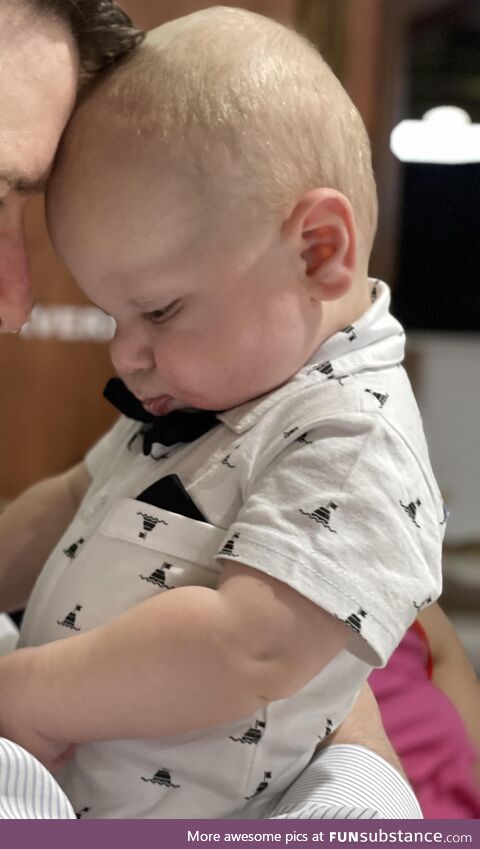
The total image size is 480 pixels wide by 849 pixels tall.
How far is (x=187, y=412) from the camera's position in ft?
2.19

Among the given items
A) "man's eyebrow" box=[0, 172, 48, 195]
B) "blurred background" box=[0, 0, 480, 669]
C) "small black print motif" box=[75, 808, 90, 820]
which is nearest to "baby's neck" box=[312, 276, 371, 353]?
"man's eyebrow" box=[0, 172, 48, 195]

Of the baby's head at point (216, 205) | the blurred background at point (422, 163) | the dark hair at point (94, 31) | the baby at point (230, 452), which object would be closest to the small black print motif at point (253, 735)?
the baby at point (230, 452)

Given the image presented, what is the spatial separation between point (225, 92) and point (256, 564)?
0.29 meters

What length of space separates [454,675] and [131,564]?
0.45 metres

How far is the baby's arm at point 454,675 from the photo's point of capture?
92 centimetres

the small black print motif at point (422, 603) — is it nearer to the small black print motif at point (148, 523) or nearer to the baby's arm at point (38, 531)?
the small black print motif at point (148, 523)

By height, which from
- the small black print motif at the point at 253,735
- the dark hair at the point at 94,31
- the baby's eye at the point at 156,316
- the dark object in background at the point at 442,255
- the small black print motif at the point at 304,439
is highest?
the dark hair at the point at 94,31

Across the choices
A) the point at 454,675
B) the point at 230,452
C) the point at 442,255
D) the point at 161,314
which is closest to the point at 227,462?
the point at 230,452

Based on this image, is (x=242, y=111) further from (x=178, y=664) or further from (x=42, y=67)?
(x=178, y=664)

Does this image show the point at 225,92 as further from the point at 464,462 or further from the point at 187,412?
the point at 464,462

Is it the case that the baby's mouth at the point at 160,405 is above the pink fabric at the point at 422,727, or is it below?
above

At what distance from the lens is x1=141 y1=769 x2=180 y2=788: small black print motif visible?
600 mm

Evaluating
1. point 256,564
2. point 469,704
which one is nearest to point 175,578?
point 256,564

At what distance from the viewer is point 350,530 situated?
0.55m
